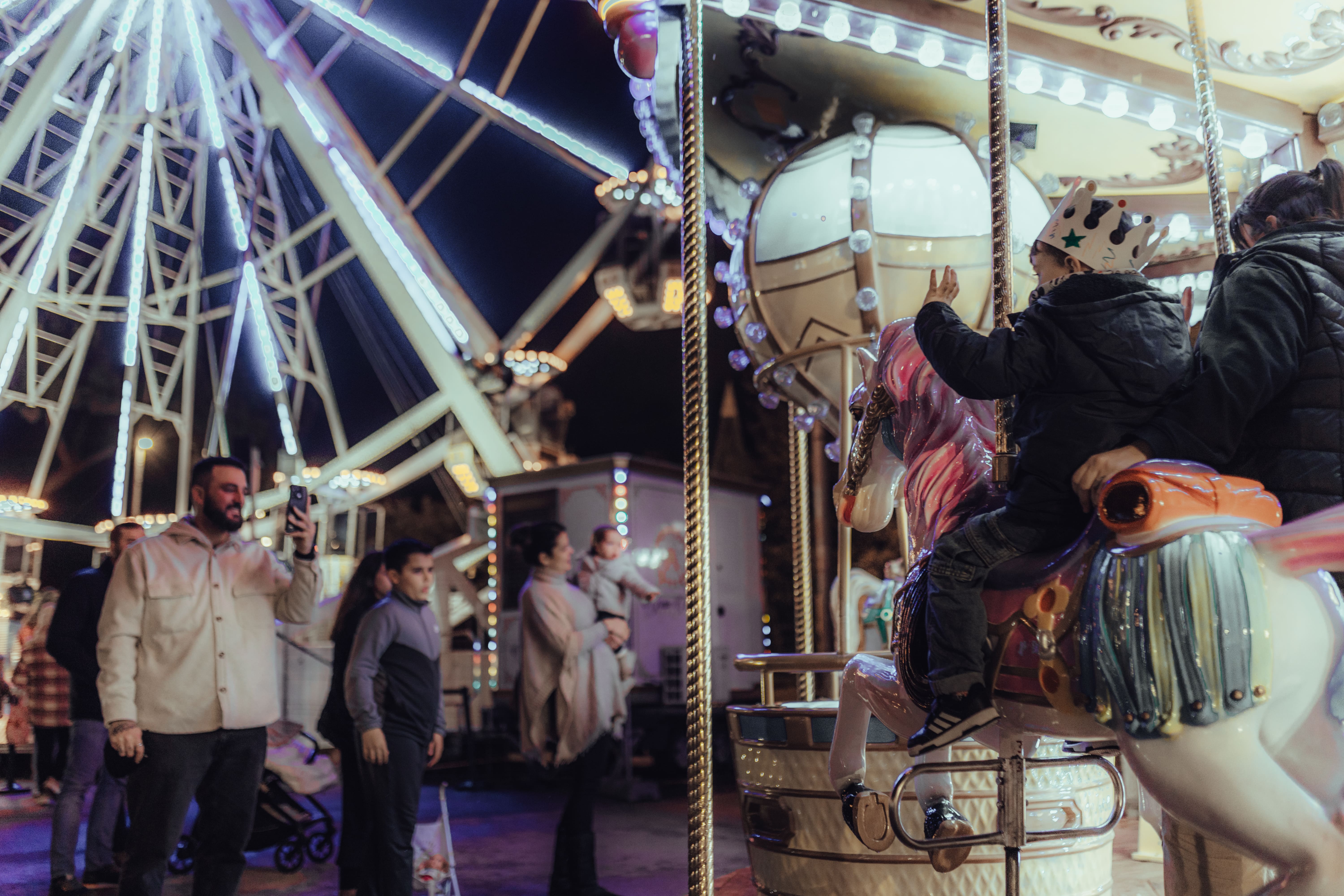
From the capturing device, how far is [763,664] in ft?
9.72

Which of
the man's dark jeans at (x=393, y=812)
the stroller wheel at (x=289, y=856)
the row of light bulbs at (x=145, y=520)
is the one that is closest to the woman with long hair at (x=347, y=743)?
the man's dark jeans at (x=393, y=812)

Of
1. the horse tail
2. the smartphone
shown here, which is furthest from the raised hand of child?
the smartphone

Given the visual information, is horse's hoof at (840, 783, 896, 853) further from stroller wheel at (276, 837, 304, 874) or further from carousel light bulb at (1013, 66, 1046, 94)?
stroller wheel at (276, 837, 304, 874)

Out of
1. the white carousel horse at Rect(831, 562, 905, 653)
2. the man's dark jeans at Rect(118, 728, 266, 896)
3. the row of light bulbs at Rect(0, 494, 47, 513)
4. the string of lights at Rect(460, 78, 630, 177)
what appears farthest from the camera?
the string of lights at Rect(460, 78, 630, 177)

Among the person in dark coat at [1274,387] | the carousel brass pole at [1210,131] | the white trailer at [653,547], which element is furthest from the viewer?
the white trailer at [653,547]

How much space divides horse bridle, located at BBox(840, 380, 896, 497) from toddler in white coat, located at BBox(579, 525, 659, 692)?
2.56m

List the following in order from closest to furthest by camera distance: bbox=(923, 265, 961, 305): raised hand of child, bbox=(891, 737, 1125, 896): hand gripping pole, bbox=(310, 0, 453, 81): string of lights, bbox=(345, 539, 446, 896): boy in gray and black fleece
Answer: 1. bbox=(891, 737, 1125, 896): hand gripping pole
2. bbox=(923, 265, 961, 305): raised hand of child
3. bbox=(345, 539, 446, 896): boy in gray and black fleece
4. bbox=(310, 0, 453, 81): string of lights

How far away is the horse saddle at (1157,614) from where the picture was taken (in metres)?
1.50

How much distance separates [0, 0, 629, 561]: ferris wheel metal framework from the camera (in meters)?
9.84

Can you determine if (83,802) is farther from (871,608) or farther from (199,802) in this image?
(871,608)

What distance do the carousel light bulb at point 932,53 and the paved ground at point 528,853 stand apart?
2924mm

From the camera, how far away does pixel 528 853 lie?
5566 millimetres

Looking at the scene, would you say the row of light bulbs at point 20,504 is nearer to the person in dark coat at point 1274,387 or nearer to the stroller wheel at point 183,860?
the stroller wheel at point 183,860

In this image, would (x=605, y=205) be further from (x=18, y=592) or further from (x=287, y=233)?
(x=18, y=592)
